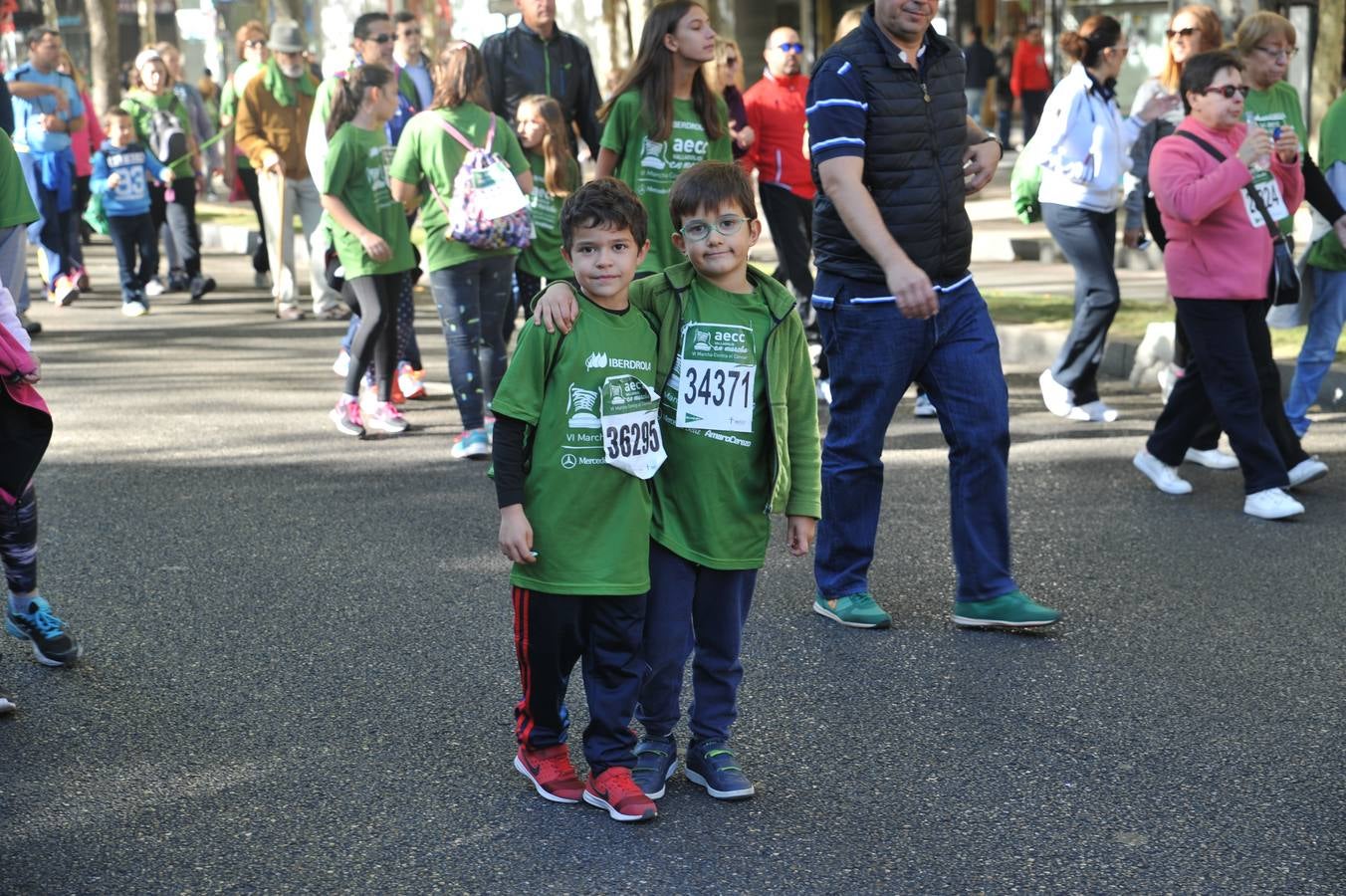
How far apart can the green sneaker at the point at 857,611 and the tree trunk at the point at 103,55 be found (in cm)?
2249

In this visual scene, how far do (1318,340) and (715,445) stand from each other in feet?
15.7

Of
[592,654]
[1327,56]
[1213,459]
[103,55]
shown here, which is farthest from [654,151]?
[103,55]

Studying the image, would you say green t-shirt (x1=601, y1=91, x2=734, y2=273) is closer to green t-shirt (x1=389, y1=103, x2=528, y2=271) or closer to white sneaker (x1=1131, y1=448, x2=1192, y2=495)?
green t-shirt (x1=389, y1=103, x2=528, y2=271)

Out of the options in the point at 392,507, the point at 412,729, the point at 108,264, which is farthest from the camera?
the point at 108,264

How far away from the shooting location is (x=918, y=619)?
5.65 metres

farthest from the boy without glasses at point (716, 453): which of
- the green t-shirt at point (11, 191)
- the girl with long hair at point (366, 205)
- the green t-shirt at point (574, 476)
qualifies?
the girl with long hair at point (366, 205)

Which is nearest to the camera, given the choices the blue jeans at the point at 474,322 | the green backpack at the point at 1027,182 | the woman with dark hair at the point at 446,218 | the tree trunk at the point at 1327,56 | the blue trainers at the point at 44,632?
the blue trainers at the point at 44,632

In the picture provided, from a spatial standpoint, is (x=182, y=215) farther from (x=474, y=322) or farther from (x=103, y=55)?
(x=103, y=55)

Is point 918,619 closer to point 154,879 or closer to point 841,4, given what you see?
point 154,879

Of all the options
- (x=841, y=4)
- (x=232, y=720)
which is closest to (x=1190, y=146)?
(x=232, y=720)

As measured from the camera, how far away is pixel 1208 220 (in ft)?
22.5

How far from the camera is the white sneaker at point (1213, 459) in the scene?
7754 millimetres

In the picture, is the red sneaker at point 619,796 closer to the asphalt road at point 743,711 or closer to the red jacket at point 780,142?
the asphalt road at point 743,711

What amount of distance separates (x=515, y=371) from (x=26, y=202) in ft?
7.27
